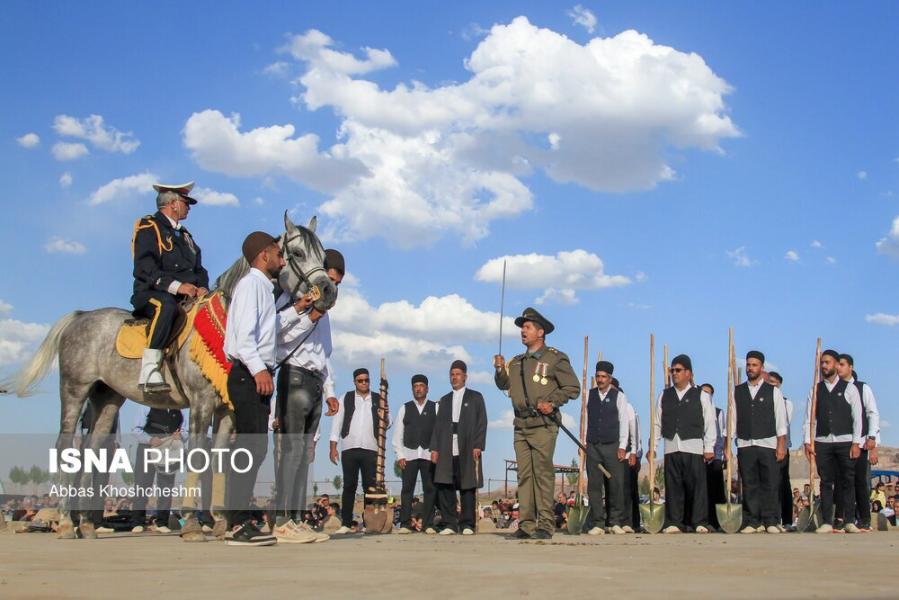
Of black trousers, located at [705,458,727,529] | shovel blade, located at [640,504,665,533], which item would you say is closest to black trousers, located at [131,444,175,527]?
shovel blade, located at [640,504,665,533]

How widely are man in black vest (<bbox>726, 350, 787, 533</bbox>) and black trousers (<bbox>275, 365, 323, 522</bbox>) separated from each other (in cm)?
668

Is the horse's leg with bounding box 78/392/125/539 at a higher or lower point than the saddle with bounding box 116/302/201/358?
lower

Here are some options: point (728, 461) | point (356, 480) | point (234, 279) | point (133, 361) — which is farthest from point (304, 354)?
point (728, 461)

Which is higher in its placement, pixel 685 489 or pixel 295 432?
pixel 295 432

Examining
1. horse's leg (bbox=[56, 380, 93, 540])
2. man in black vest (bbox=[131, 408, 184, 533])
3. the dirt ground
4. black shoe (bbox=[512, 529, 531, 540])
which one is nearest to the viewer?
the dirt ground

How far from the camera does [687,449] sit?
43.7 feet

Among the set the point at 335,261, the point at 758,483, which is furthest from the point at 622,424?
the point at 335,261

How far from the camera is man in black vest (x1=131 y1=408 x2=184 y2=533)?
1209 cm

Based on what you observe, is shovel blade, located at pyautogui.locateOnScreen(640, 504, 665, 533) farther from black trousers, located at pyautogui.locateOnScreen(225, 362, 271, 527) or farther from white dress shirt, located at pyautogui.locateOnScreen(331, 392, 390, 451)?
black trousers, located at pyautogui.locateOnScreen(225, 362, 271, 527)

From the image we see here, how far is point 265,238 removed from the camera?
8156mm

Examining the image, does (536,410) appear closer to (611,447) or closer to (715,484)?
(611,447)

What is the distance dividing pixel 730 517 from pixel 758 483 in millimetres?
616

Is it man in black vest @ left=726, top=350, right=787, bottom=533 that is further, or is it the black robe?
man in black vest @ left=726, top=350, right=787, bottom=533

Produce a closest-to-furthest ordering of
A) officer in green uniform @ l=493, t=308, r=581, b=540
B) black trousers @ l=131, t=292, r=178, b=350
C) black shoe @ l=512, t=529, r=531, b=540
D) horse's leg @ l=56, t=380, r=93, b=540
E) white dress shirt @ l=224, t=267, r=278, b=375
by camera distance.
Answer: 1. white dress shirt @ l=224, t=267, r=278, b=375
2. black trousers @ l=131, t=292, r=178, b=350
3. horse's leg @ l=56, t=380, r=93, b=540
4. officer in green uniform @ l=493, t=308, r=581, b=540
5. black shoe @ l=512, t=529, r=531, b=540
